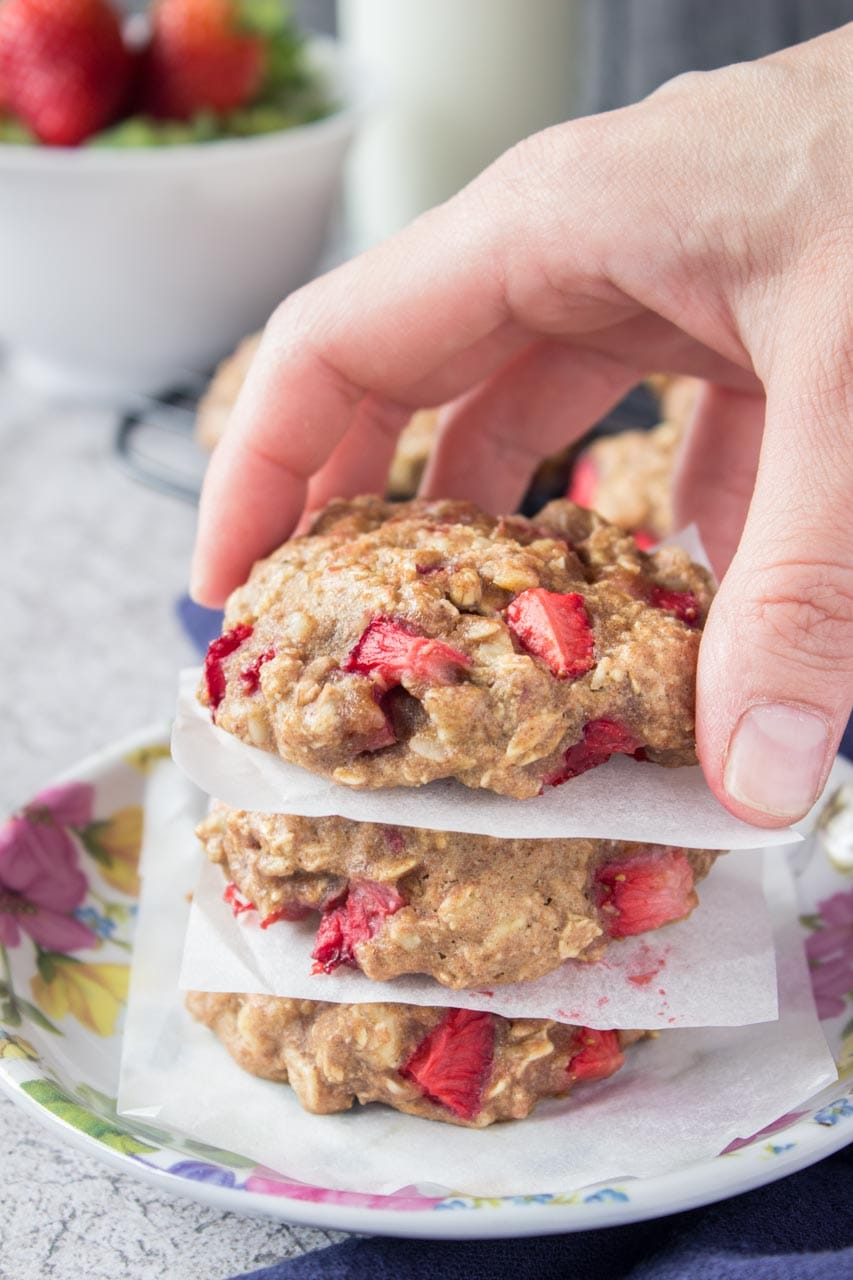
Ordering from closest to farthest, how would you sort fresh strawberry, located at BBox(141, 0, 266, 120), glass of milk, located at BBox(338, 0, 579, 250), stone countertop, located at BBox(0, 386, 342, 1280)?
stone countertop, located at BBox(0, 386, 342, 1280) < fresh strawberry, located at BBox(141, 0, 266, 120) < glass of milk, located at BBox(338, 0, 579, 250)

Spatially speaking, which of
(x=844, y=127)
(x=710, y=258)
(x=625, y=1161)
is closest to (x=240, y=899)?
(x=625, y=1161)

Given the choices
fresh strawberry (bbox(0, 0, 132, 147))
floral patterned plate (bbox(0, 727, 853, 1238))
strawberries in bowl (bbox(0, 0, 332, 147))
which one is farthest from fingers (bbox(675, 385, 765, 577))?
fresh strawberry (bbox(0, 0, 132, 147))

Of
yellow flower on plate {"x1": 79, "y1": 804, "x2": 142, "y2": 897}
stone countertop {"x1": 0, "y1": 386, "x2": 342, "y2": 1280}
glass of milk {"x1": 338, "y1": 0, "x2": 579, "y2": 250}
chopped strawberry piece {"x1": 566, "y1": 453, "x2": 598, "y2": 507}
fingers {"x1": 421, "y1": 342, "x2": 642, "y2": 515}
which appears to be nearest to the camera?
stone countertop {"x1": 0, "y1": 386, "x2": 342, "y2": 1280}

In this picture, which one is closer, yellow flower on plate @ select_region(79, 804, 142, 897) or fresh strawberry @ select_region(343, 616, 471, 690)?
fresh strawberry @ select_region(343, 616, 471, 690)

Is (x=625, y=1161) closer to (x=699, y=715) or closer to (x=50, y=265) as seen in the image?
(x=699, y=715)

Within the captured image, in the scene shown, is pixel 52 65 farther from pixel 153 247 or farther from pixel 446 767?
pixel 446 767

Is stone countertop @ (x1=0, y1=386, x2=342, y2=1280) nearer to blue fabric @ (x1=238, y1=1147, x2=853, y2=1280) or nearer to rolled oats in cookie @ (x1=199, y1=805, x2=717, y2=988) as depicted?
blue fabric @ (x1=238, y1=1147, x2=853, y2=1280)

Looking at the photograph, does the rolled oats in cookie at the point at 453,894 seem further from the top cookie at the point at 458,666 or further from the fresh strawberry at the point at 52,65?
the fresh strawberry at the point at 52,65

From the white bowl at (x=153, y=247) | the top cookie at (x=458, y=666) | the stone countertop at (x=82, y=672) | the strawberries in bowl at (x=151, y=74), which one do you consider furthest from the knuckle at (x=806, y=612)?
the strawberries in bowl at (x=151, y=74)
